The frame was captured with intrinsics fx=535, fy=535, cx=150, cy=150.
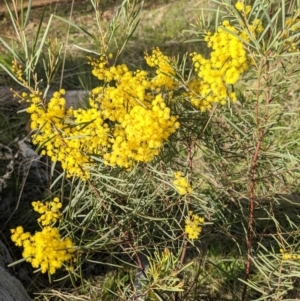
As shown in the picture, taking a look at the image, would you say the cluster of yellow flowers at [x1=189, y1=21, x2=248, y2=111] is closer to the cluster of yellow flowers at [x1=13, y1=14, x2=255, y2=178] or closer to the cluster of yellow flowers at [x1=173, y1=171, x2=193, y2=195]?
the cluster of yellow flowers at [x1=13, y1=14, x2=255, y2=178]

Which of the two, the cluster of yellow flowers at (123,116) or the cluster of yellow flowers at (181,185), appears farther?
the cluster of yellow flowers at (181,185)

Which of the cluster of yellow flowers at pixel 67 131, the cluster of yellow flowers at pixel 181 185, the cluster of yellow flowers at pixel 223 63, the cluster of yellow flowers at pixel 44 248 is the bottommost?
the cluster of yellow flowers at pixel 44 248

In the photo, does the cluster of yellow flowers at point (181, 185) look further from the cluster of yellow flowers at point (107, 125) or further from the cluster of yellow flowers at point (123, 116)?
the cluster of yellow flowers at point (107, 125)

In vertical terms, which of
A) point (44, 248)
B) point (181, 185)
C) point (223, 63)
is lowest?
point (44, 248)

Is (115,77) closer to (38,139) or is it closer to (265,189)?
(38,139)

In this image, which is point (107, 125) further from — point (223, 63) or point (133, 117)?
point (223, 63)

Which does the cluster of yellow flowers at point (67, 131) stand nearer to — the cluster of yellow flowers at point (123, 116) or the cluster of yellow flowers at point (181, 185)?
the cluster of yellow flowers at point (123, 116)

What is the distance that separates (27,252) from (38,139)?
268 mm

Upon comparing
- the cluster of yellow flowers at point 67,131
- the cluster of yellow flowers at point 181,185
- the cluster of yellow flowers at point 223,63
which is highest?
the cluster of yellow flowers at point 223,63

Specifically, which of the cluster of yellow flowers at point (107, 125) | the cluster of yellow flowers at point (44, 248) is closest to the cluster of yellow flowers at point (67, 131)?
the cluster of yellow flowers at point (107, 125)

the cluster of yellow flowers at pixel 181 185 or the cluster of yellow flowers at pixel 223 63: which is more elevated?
the cluster of yellow flowers at pixel 223 63

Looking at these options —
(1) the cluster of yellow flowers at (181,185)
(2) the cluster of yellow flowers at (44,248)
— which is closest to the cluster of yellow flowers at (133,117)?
(1) the cluster of yellow flowers at (181,185)

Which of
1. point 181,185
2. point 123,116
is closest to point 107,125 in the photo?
point 123,116

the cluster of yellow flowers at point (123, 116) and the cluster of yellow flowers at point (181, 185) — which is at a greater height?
the cluster of yellow flowers at point (123, 116)
